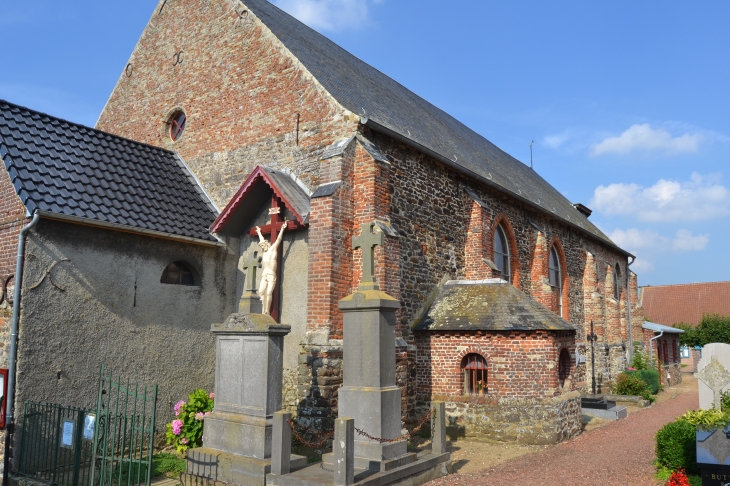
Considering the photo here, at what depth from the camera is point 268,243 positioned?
11.7 metres

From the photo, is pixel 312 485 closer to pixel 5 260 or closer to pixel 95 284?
pixel 95 284

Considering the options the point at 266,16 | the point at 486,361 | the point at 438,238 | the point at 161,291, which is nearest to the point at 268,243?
the point at 161,291

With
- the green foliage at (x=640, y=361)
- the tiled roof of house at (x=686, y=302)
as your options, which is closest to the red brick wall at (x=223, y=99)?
the green foliage at (x=640, y=361)

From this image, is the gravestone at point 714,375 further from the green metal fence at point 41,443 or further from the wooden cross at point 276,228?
the green metal fence at point 41,443

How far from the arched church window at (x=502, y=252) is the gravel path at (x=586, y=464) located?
5.42 metres

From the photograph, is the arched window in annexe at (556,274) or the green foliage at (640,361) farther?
the green foliage at (640,361)

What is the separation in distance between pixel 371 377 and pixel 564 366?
6.26m

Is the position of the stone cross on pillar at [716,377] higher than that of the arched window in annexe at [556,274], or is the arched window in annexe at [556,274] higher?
the arched window in annexe at [556,274]

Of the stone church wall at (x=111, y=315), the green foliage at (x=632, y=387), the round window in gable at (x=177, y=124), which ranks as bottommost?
the green foliage at (x=632, y=387)

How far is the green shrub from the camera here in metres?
8.39

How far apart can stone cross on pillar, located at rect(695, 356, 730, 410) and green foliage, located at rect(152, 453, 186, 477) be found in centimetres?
873

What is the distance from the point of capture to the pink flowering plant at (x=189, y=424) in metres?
9.92

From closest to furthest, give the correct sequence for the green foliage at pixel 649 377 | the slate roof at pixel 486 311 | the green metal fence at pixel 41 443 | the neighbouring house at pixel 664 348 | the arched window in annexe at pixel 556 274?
the green metal fence at pixel 41 443 → the slate roof at pixel 486 311 → the arched window in annexe at pixel 556 274 → the green foliage at pixel 649 377 → the neighbouring house at pixel 664 348

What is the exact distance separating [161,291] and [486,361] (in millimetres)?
6885
